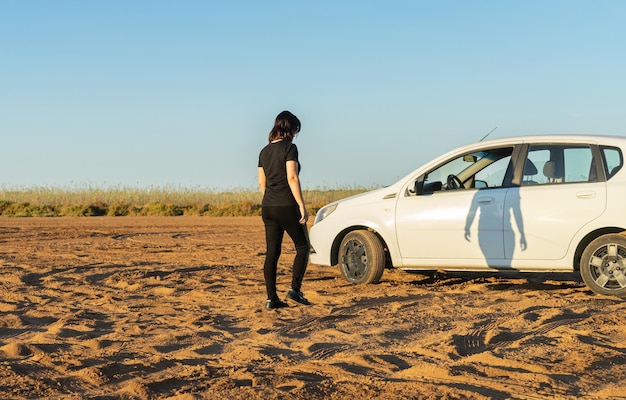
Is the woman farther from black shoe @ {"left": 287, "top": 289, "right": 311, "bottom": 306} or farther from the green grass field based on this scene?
the green grass field

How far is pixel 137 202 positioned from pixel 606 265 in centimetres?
4327

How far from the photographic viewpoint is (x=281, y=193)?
1022cm

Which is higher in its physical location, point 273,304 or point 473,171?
point 473,171

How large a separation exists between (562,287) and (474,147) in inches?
82.2

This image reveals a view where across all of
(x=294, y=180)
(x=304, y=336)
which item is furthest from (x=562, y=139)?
(x=304, y=336)

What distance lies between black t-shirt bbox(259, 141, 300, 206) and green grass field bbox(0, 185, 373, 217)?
1196 inches

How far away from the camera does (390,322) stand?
9211mm

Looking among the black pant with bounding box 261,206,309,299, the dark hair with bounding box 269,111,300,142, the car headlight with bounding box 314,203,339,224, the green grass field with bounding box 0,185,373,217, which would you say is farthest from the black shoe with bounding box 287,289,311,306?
the green grass field with bounding box 0,185,373,217

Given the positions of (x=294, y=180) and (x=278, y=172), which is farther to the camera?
(x=278, y=172)

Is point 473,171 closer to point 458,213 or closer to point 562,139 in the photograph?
point 458,213

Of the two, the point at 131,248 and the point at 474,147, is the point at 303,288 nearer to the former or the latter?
→ the point at 474,147

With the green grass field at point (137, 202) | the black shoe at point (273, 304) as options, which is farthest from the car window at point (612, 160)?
the green grass field at point (137, 202)

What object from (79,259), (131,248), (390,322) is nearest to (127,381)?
(390,322)

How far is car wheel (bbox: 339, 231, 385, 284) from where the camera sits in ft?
40.5
